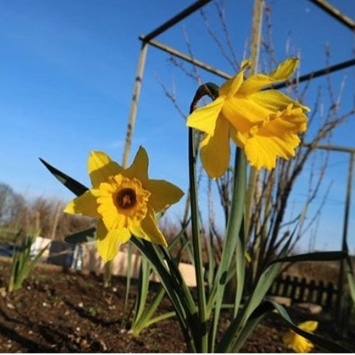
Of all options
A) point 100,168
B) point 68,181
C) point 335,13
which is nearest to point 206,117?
point 100,168

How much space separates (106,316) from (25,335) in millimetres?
445

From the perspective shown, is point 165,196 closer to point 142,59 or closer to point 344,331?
point 344,331

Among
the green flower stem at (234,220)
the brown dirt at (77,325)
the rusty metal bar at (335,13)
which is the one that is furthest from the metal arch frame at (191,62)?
the green flower stem at (234,220)

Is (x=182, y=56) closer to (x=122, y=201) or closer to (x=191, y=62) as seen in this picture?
(x=191, y=62)

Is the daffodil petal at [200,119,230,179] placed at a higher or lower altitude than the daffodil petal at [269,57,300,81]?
lower

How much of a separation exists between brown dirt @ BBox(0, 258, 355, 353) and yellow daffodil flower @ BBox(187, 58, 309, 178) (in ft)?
2.93

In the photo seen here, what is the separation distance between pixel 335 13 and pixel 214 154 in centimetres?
265

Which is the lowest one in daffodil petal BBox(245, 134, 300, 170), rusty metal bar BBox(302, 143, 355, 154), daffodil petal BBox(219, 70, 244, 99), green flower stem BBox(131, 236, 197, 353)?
green flower stem BBox(131, 236, 197, 353)

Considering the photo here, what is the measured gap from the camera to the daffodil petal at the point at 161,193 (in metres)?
0.49

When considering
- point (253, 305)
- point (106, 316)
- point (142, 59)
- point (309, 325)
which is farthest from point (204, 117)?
point (142, 59)

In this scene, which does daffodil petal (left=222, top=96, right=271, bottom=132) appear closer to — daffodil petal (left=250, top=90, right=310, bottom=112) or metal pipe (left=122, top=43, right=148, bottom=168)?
daffodil petal (left=250, top=90, right=310, bottom=112)

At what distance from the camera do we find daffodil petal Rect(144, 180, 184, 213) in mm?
492

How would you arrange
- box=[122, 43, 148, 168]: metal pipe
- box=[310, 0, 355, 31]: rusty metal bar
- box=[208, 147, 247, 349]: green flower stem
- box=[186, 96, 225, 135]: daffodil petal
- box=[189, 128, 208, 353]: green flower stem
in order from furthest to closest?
box=[122, 43, 148, 168]: metal pipe, box=[310, 0, 355, 31]: rusty metal bar, box=[208, 147, 247, 349]: green flower stem, box=[189, 128, 208, 353]: green flower stem, box=[186, 96, 225, 135]: daffodil petal

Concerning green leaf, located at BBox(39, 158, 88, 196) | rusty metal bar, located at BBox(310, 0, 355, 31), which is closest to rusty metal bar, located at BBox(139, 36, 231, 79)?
rusty metal bar, located at BBox(310, 0, 355, 31)
